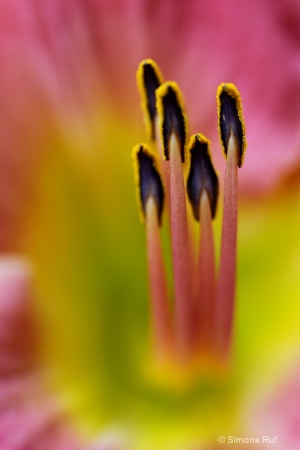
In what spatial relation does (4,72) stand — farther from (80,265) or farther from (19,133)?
(80,265)

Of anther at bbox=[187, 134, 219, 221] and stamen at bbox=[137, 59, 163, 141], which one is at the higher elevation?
Result: stamen at bbox=[137, 59, 163, 141]

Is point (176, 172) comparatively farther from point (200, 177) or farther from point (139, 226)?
point (139, 226)

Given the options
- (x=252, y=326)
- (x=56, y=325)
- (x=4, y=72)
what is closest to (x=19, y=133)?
(x=4, y=72)

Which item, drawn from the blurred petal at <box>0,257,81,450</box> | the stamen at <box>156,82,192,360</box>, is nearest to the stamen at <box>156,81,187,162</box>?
the stamen at <box>156,82,192,360</box>

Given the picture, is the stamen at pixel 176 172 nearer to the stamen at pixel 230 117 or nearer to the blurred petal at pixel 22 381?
the stamen at pixel 230 117

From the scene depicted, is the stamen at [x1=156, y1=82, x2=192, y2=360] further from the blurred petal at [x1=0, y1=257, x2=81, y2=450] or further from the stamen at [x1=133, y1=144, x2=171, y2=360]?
the blurred petal at [x1=0, y1=257, x2=81, y2=450]

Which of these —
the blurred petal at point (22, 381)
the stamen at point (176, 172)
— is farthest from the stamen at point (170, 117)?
the blurred petal at point (22, 381)

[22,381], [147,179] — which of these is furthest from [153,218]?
[22,381]
